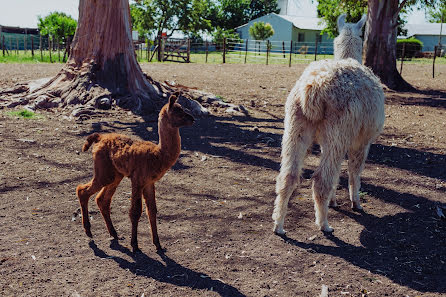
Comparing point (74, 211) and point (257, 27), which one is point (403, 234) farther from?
point (257, 27)

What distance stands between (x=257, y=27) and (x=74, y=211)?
1968 inches

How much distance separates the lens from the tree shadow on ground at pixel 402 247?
3.88 metres

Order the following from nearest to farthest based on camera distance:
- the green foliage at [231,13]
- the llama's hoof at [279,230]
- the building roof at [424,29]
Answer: the llama's hoof at [279,230] < the building roof at [424,29] < the green foliage at [231,13]

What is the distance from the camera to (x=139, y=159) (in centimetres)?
396

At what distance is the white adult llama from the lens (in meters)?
4.36

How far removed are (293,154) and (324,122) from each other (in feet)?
1.47

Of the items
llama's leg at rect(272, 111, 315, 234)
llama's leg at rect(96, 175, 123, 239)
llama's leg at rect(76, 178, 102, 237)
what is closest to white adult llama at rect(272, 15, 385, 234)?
llama's leg at rect(272, 111, 315, 234)

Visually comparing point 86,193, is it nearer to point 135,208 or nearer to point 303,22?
point 135,208

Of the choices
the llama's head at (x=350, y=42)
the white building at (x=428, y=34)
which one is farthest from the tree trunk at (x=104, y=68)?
the white building at (x=428, y=34)

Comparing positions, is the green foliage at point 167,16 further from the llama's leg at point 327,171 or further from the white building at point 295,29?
the llama's leg at point 327,171

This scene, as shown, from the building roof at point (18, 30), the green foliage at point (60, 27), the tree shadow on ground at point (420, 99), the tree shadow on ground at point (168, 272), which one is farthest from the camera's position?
the building roof at point (18, 30)

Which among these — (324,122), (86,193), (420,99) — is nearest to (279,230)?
(324,122)

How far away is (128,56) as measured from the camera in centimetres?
1050

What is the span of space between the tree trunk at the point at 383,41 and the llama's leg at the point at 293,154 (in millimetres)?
12068
